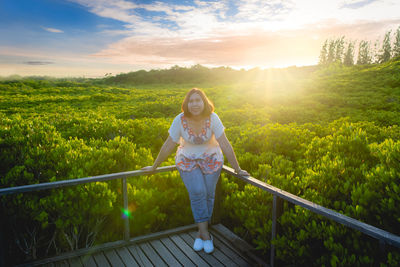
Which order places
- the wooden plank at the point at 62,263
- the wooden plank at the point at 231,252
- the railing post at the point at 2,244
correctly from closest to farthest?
the railing post at the point at 2,244
the wooden plank at the point at 62,263
the wooden plank at the point at 231,252

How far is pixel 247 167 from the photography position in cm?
586

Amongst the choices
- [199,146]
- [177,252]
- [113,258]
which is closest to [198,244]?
[177,252]

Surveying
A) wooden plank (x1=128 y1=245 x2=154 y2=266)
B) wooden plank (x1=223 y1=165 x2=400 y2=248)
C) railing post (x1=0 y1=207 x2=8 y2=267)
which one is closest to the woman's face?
wooden plank (x1=223 y1=165 x2=400 y2=248)

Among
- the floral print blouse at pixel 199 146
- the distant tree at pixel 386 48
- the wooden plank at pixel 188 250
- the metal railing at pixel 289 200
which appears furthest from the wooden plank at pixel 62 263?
the distant tree at pixel 386 48

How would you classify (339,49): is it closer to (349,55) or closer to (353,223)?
(349,55)

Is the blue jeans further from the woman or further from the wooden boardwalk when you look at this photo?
the wooden boardwalk

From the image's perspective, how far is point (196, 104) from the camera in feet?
10.7

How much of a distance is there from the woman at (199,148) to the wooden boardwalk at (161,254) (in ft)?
0.62

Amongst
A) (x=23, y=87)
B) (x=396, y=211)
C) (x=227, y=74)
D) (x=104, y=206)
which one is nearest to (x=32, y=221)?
(x=104, y=206)

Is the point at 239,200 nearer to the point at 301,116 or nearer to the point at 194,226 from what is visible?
the point at 194,226

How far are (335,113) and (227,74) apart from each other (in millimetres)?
59800

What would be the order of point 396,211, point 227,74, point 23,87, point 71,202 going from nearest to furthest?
point 396,211 < point 71,202 < point 23,87 < point 227,74

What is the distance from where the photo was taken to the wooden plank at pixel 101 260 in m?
3.15

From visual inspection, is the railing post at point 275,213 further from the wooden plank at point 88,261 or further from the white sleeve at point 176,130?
the wooden plank at point 88,261
